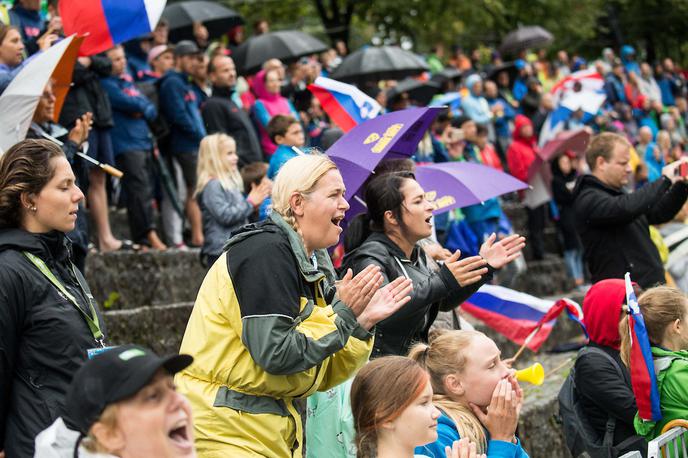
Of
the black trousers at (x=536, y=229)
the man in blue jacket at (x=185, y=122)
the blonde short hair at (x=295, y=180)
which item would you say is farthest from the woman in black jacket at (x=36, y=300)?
the black trousers at (x=536, y=229)

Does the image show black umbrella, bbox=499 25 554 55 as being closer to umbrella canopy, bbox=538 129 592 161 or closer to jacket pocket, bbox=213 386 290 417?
umbrella canopy, bbox=538 129 592 161

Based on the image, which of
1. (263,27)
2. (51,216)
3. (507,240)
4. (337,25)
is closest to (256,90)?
(263,27)

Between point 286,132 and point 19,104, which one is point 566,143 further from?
point 19,104

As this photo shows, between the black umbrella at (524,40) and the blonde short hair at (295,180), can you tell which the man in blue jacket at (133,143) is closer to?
the blonde short hair at (295,180)

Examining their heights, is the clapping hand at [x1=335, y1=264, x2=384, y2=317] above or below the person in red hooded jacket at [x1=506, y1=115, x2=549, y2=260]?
above

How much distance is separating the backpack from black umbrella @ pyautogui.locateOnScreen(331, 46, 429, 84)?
8.24m

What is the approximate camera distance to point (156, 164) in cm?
1052

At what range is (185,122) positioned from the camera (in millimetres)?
10523

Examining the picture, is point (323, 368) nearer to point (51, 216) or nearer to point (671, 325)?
point (51, 216)

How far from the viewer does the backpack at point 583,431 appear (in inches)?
236

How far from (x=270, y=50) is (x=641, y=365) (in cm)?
853

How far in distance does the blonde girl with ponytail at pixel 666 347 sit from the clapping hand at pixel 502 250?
701 millimetres

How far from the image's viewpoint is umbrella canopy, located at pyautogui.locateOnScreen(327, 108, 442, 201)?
6.55 m

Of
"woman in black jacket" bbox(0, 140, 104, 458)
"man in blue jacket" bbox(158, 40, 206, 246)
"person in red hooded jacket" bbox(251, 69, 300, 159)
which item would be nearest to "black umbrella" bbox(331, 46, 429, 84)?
"person in red hooded jacket" bbox(251, 69, 300, 159)
